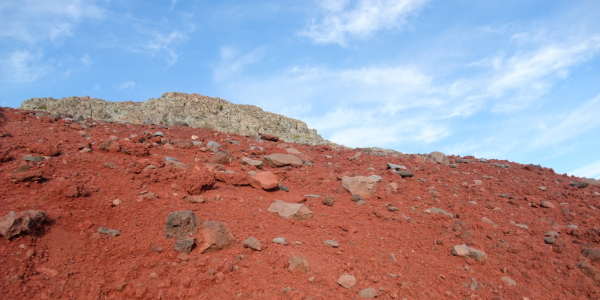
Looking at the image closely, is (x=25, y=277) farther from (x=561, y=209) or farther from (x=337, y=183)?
(x=561, y=209)

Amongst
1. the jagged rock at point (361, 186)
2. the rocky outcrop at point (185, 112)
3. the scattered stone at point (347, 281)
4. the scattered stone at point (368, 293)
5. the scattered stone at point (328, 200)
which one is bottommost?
the scattered stone at point (368, 293)

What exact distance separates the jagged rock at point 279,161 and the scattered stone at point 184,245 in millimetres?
4083

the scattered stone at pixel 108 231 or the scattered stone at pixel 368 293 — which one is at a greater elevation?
the scattered stone at pixel 108 231

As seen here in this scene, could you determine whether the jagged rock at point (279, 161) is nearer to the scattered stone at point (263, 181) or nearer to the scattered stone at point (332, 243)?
the scattered stone at point (263, 181)

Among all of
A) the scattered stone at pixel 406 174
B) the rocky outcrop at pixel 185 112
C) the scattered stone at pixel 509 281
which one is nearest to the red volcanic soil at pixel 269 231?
the scattered stone at pixel 509 281

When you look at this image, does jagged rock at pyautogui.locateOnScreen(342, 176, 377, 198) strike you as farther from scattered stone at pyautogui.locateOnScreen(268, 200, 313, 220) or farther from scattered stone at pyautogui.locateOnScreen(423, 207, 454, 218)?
scattered stone at pyautogui.locateOnScreen(268, 200, 313, 220)

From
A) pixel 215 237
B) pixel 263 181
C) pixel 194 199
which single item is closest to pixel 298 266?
pixel 215 237

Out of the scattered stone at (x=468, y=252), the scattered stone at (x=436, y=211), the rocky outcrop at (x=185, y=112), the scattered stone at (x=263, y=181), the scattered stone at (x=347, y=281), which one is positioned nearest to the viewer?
the scattered stone at (x=347, y=281)

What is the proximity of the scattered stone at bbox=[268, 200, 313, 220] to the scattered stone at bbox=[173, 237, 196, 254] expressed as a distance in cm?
164

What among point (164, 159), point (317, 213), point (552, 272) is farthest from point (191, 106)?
point (552, 272)

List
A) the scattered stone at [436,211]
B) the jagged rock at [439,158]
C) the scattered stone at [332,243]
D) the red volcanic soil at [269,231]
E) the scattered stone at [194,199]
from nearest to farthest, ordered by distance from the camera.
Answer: the red volcanic soil at [269,231] → the scattered stone at [332,243] → the scattered stone at [194,199] → the scattered stone at [436,211] → the jagged rock at [439,158]

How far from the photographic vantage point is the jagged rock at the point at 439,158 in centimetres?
1053

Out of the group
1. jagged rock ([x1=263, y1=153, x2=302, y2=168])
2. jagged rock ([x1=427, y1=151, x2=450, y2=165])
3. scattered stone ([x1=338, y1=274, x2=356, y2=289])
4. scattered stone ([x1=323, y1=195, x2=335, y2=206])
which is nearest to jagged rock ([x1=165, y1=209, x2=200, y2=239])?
scattered stone ([x1=338, y1=274, x2=356, y2=289])

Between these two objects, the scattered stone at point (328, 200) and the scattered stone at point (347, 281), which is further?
the scattered stone at point (328, 200)
